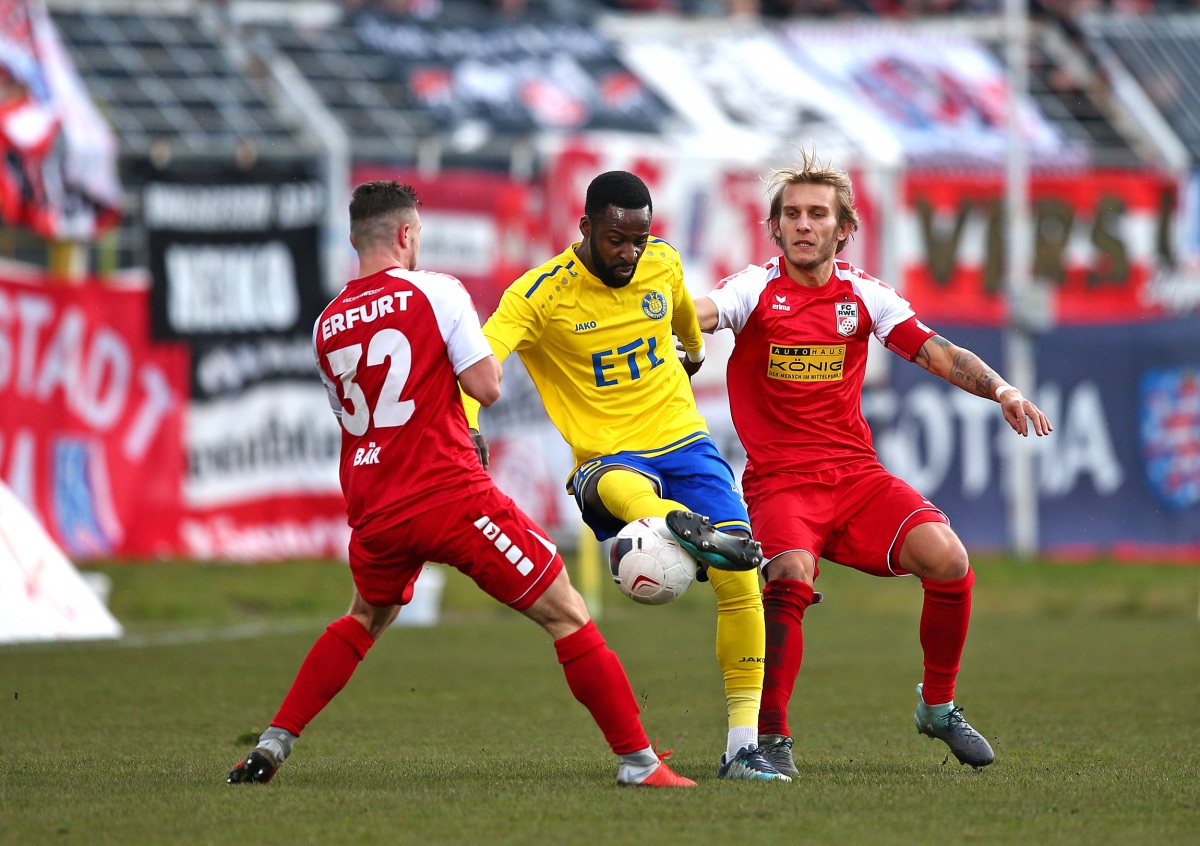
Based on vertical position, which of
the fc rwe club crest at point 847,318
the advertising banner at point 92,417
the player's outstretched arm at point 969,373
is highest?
the fc rwe club crest at point 847,318

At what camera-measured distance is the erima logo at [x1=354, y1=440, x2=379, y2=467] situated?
20.5ft

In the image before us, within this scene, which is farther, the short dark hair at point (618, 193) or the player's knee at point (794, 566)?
the player's knee at point (794, 566)

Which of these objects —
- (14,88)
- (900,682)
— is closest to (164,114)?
(14,88)

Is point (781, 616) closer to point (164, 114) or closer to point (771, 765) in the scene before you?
point (771, 765)

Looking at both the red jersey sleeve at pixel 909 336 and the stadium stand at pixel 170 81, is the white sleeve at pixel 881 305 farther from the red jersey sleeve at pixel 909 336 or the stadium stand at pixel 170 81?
the stadium stand at pixel 170 81

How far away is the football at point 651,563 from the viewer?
249 inches

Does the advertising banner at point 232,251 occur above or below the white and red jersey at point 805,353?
below

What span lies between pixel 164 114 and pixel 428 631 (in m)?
8.64

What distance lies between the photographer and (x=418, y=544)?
618cm

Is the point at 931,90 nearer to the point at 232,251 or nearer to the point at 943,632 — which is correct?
the point at 232,251

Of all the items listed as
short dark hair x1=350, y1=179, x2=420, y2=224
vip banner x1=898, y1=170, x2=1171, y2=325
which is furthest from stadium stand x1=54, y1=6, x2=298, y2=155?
short dark hair x1=350, y1=179, x2=420, y2=224

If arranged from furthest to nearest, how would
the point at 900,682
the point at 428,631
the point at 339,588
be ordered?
Result: the point at 339,588
the point at 428,631
the point at 900,682

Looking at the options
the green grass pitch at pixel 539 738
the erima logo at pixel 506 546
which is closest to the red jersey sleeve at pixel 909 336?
the green grass pitch at pixel 539 738

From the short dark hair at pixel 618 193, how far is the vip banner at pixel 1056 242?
15.7 meters
